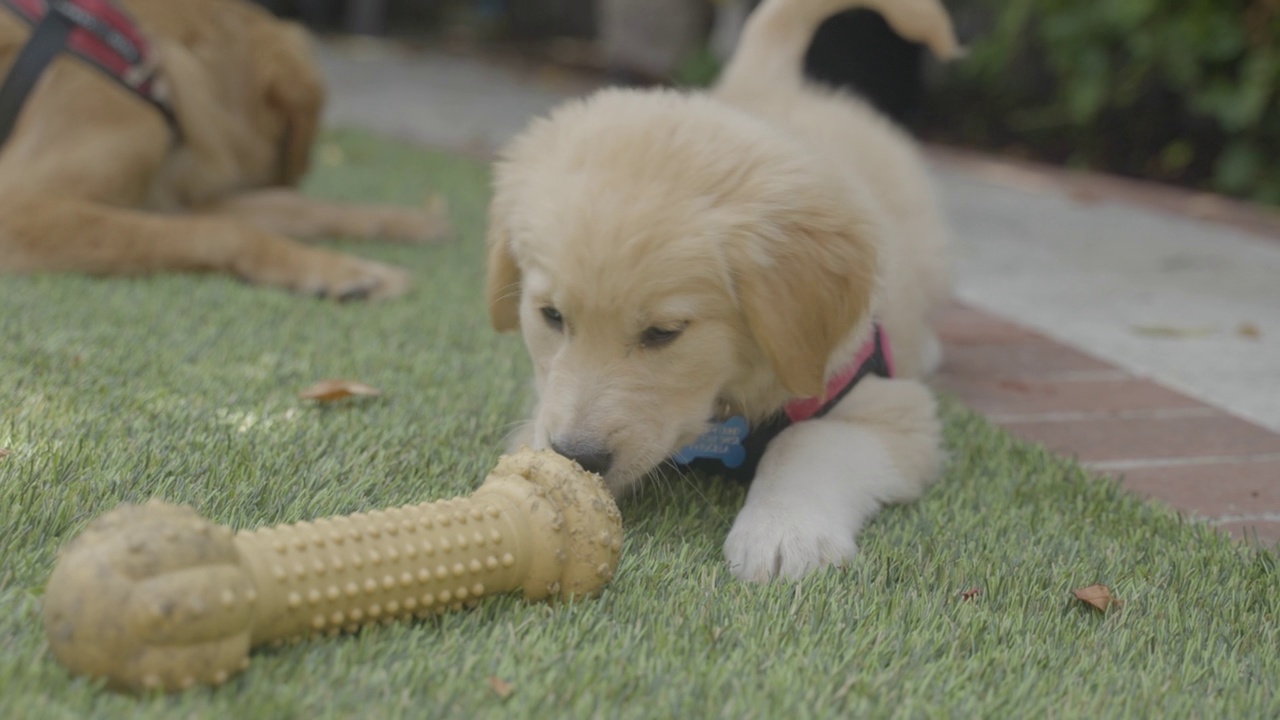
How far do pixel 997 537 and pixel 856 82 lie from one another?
5.52 meters

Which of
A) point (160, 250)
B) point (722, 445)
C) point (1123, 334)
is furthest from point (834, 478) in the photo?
point (160, 250)

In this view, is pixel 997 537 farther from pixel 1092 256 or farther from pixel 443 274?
pixel 1092 256

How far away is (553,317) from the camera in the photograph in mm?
1994

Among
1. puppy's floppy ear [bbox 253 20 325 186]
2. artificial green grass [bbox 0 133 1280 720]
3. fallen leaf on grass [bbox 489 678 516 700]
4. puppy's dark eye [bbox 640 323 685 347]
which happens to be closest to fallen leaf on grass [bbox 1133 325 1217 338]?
artificial green grass [bbox 0 133 1280 720]

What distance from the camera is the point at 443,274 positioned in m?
3.71

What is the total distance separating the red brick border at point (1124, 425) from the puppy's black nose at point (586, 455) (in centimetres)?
108

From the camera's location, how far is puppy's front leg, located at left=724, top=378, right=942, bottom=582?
1.76m

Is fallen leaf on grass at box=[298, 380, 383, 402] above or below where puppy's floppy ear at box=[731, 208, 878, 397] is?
below

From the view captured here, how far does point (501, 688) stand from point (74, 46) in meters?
2.93

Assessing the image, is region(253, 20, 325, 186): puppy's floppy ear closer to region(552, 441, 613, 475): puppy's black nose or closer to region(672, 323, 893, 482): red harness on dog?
region(672, 323, 893, 482): red harness on dog

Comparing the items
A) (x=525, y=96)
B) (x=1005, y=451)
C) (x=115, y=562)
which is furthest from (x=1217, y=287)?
(x=525, y=96)

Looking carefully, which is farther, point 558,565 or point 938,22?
point 938,22

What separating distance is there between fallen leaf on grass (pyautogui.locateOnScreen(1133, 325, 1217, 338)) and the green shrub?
2482 millimetres

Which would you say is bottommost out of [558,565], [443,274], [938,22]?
[443,274]
